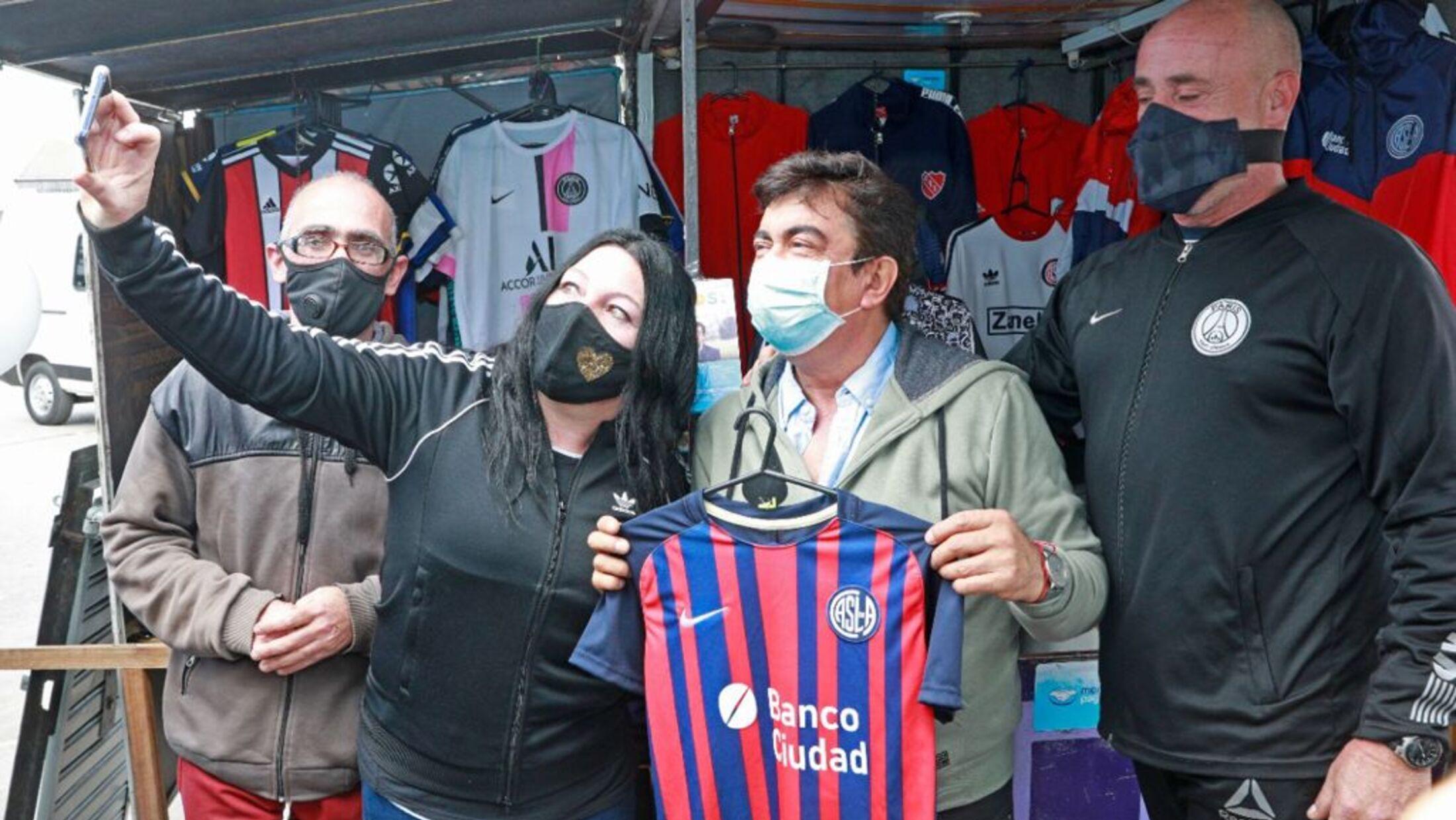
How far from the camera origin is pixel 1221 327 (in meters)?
2.07

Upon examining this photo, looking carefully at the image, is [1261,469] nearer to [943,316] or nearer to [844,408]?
[844,408]

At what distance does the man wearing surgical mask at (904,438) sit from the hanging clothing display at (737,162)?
280 centimetres

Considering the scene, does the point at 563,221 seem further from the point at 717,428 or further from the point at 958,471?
the point at 958,471

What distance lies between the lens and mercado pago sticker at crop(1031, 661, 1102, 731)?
2846 millimetres

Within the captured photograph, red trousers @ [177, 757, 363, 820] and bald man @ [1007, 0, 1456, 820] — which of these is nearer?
bald man @ [1007, 0, 1456, 820]

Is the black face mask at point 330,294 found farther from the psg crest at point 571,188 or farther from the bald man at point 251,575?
the psg crest at point 571,188

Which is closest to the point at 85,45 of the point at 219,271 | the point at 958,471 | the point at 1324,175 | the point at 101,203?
the point at 219,271

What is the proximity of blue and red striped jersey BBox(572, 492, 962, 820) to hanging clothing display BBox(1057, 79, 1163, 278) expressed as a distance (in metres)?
3.35

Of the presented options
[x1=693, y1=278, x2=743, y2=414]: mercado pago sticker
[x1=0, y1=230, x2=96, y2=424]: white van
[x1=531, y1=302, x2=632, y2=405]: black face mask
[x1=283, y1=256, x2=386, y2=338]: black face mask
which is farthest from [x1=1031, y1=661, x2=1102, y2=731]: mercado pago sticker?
[x1=0, y1=230, x2=96, y2=424]: white van

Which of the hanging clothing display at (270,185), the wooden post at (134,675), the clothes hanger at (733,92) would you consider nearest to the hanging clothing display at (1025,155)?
the clothes hanger at (733,92)

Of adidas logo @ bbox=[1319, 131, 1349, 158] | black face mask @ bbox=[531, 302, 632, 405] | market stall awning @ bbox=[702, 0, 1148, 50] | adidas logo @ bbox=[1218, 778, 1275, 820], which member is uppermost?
market stall awning @ bbox=[702, 0, 1148, 50]

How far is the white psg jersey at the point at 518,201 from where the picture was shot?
14.7 feet

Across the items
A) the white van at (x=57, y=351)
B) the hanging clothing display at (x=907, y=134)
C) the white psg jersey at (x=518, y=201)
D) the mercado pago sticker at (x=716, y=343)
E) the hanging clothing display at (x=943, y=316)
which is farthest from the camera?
the white van at (x=57, y=351)

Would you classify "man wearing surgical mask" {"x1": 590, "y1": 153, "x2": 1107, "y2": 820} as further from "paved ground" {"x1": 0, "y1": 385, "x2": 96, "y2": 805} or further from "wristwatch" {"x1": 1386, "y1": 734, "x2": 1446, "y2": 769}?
"paved ground" {"x1": 0, "y1": 385, "x2": 96, "y2": 805}
